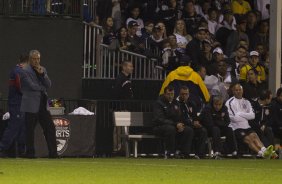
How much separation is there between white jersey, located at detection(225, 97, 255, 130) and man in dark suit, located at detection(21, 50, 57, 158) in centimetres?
459

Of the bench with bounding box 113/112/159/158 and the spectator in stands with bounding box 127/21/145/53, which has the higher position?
the spectator in stands with bounding box 127/21/145/53

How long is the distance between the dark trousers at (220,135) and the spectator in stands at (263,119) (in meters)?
0.68

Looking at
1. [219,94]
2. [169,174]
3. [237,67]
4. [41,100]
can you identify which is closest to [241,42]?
[237,67]

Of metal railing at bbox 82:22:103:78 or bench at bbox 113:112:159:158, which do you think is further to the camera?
metal railing at bbox 82:22:103:78

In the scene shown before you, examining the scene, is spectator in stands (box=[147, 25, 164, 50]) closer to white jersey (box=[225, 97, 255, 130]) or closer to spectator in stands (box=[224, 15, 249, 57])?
spectator in stands (box=[224, 15, 249, 57])

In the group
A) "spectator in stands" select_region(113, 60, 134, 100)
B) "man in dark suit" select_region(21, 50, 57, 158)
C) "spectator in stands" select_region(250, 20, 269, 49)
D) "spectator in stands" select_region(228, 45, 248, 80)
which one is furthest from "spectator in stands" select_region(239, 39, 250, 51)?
"man in dark suit" select_region(21, 50, 57, 158)

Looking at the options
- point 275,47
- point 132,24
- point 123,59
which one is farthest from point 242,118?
point 132,24

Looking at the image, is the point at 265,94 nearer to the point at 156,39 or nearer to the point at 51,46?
the point at 156,39

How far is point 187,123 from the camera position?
24594 millimetres

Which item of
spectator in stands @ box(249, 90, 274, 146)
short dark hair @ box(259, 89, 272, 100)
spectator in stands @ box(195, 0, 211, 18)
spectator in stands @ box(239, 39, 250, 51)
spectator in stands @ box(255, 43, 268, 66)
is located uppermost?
spectator in stands @ box(195, 0, 211, 18)

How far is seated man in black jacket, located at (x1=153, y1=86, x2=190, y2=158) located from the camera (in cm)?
2430

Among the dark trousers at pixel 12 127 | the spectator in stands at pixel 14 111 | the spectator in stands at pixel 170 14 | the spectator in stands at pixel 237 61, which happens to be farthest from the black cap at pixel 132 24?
the dark trousers at pixel 12 127

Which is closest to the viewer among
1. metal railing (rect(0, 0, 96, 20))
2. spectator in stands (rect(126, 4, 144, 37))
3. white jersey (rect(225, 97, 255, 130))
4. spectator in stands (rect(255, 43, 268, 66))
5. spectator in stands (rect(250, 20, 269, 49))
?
white jersey (rect(225, 97, 255, 130))

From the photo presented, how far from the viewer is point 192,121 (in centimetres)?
2470
